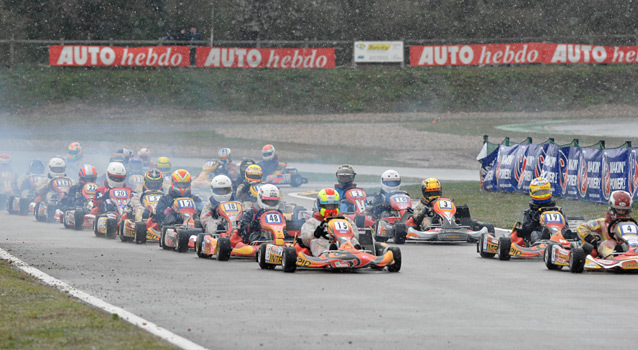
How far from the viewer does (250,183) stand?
19.7 meters

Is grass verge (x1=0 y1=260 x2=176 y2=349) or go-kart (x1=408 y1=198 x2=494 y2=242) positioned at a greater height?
go-kart (x1=408 y1=198 x2=494 y2=242)

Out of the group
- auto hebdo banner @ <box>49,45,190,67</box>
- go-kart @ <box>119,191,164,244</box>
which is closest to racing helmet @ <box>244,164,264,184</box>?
go-kart @ <box>119,191,164,244</box>

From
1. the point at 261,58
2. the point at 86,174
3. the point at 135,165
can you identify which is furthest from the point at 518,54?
the point at 86,174

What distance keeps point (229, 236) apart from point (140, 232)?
2948mm

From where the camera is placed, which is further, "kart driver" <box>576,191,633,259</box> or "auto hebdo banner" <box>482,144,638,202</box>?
"auto hebdo banner" <box>482,144,638,202</box>

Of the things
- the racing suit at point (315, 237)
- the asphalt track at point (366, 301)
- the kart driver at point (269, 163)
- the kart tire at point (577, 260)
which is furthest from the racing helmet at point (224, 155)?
the kart tire at point (577, 260)

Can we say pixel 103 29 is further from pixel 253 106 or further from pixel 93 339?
pixel 93 339

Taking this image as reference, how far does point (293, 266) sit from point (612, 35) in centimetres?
5244

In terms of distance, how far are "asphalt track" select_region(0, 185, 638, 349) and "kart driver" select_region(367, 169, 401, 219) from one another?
3479 mm

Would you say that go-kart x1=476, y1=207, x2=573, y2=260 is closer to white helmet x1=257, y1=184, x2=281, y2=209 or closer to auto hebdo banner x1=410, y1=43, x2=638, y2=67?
white helmet x1=257, y1=184, x2=281, y2=209

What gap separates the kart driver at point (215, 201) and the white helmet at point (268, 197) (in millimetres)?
1722

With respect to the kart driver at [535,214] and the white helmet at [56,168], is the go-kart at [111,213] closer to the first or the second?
the white helmet at [56,168]

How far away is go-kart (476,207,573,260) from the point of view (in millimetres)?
15391

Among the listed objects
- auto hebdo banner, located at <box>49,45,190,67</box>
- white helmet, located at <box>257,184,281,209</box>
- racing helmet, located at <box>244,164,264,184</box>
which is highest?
auto hebdo banner, located at <box>49,45,190,67</box>
